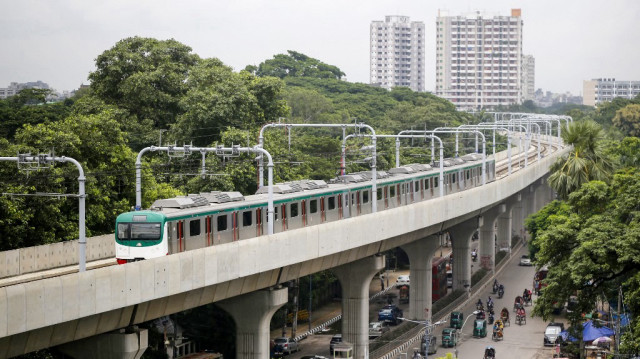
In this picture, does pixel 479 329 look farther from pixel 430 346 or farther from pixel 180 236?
pixel 180 236

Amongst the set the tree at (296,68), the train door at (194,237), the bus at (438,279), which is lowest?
the bus at (438,279)

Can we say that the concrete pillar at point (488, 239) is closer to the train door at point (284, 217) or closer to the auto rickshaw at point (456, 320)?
the auto rickshaw at point (456, 320)

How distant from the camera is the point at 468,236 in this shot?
80875 mm

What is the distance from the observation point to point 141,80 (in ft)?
234

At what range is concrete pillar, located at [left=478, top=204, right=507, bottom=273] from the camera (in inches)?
3540

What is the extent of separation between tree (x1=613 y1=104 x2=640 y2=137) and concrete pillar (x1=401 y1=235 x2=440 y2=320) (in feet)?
314

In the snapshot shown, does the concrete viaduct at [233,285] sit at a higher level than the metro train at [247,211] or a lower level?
lower

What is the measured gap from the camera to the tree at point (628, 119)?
15562 cm

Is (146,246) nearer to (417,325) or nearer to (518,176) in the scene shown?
(417,325)

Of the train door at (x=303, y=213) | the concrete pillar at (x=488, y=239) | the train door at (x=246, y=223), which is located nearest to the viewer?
the train door at (x=246, y=223)

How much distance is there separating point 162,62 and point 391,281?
29840 millimetres

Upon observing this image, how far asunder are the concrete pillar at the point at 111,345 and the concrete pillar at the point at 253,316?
29.5 ft

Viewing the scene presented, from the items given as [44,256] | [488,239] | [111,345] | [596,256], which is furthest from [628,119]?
[111,345]

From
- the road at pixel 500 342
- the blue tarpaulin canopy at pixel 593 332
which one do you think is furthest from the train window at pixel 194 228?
the blue tarpaulin canopy at pixel 593 332
